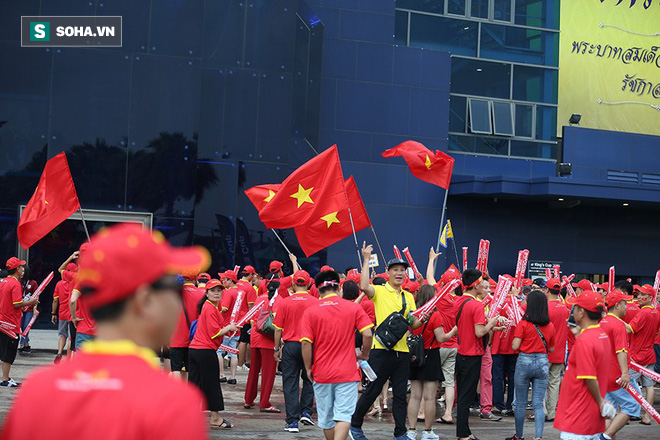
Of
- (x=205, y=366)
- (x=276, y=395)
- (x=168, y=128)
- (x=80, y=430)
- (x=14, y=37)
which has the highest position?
(x=14, y=37)

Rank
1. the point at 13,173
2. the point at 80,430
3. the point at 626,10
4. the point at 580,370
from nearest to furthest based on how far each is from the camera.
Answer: the point at 80,430 → the point at 580,370 → the point at 13,173 → the point at 626,10

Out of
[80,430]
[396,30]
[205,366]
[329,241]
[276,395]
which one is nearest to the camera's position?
[80,430]

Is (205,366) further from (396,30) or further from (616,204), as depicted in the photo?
(616,204)

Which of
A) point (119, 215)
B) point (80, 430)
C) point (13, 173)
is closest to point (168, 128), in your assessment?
point (119, 215)

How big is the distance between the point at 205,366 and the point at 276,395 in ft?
15.5

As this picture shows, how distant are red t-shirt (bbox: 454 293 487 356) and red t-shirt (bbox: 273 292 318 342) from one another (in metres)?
2.06

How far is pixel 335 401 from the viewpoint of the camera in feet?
30.2

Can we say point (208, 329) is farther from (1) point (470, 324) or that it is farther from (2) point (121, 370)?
(2) point (121, 370)

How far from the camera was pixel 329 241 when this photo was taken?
45.1 ft

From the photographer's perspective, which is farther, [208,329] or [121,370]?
[208,329]

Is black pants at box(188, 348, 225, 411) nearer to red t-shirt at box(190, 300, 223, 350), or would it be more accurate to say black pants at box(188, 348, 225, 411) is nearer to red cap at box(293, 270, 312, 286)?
red t-shirt at box(190, 300, 223, 350)

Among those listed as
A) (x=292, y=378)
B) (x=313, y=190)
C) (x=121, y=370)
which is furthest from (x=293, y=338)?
(x=121, y=370)

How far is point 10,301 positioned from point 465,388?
25.1 feet

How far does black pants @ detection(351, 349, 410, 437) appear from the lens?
33.1ft
